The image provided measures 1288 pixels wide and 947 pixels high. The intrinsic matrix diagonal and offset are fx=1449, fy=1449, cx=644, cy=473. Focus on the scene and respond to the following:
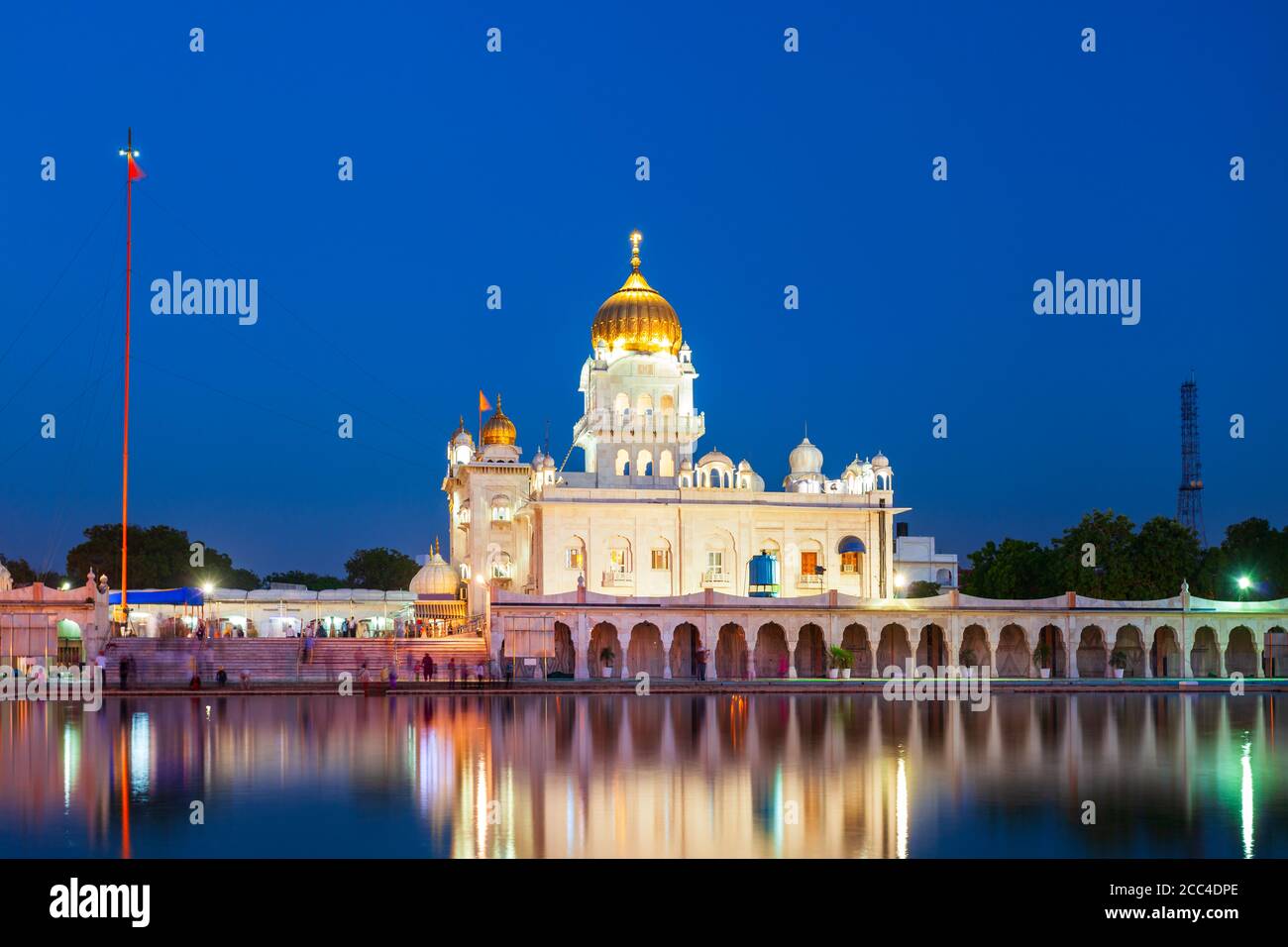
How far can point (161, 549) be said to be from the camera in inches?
3396

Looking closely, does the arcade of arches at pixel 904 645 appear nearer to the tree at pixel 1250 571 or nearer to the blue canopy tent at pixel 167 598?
the tree at pixel 1250 571

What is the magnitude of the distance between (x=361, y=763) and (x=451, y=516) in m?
56.5

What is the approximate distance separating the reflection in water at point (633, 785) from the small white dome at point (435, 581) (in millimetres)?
32277

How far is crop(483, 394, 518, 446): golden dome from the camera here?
72625 mm

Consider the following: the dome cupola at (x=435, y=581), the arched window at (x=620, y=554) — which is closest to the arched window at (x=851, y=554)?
the arched window at (x=620, y=554)

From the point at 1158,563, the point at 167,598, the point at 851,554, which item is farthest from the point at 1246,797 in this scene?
the point at 167,598

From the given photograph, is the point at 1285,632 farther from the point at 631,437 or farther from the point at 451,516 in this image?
the point at 451,516

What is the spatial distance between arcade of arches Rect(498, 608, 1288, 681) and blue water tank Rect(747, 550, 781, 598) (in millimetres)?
1706

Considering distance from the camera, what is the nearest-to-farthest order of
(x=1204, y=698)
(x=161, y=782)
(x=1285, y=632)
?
(x=161, y=782), (x=1204, y=698), (x=1285, y=632)

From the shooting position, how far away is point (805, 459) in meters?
64.6

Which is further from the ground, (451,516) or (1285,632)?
(451,516)

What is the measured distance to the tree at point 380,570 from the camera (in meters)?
105

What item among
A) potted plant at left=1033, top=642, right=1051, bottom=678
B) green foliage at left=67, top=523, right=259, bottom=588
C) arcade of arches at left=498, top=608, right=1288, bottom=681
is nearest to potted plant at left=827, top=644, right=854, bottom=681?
arcade of arches at left=498, top=608, right=1288, bottom=681
